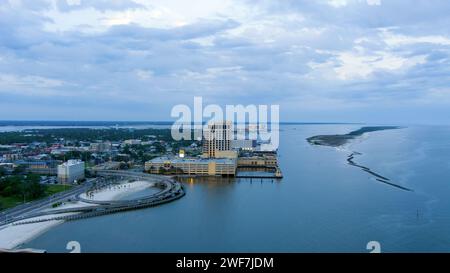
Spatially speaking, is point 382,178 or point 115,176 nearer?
point 382,178

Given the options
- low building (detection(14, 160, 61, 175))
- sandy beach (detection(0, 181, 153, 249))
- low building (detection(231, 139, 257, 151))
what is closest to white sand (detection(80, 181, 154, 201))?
sandy beach (detection(0, 181, 153, 249))

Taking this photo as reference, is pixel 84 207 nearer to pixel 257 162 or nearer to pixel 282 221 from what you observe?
pixel 282 221

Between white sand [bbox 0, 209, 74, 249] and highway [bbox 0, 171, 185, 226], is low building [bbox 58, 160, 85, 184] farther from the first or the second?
white sand [bbox 0, 209, 74, 249]

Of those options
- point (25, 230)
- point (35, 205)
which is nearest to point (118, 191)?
point (35, 205)

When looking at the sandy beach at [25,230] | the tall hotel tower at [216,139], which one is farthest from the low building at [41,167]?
the tall hotel tower at [216,139]

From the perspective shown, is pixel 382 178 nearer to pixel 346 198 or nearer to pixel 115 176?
pixel 346 198
